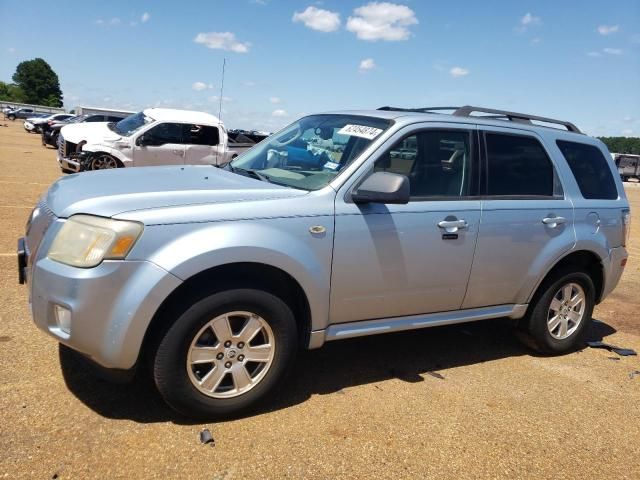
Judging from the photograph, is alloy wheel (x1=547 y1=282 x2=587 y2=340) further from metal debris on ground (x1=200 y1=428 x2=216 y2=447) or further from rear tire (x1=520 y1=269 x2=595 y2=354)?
metal debris on ground (x1=200 y1=428 x2=216 y2=447)

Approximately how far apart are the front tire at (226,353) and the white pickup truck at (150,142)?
10.7 meters

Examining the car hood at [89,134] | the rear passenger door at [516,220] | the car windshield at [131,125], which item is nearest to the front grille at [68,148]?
the car hood at [89,134]

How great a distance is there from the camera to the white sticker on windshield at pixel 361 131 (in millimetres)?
3797

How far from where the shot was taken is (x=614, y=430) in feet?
12.0

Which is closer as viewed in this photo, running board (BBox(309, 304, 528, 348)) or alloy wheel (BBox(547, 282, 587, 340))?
running board (BBox(309, 304, 528, 348))

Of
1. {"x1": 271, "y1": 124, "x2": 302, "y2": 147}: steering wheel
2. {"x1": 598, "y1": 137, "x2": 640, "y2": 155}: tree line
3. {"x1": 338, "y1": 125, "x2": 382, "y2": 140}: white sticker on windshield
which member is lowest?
{"x1": 271, "y1": 124, "x2": 302, "y2": 147}: steering wheel

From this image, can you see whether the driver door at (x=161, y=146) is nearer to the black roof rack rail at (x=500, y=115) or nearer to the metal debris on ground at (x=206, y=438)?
the black roof rack rail at (x=500, y=115)

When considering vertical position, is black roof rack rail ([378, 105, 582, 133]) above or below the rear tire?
above

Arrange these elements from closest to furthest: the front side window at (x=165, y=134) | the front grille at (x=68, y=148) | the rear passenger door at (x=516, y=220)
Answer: the rear passenger door at (x=516, y=220), the front side window at (x=165, y=134), the front grille at (x=68, y=148)

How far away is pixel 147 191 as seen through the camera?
3.14 meters

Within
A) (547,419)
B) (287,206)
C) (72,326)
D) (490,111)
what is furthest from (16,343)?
(490,111)

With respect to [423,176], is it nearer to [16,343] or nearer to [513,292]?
[513,292]

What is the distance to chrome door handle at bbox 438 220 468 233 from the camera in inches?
151

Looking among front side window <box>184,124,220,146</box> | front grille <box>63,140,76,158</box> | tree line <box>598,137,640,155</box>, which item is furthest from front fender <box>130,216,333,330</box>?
tree line <box>598,137,640,155</box>
